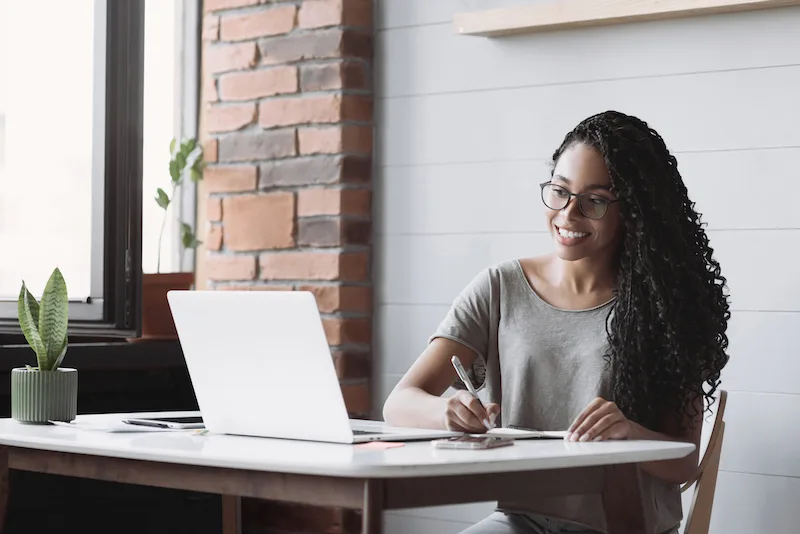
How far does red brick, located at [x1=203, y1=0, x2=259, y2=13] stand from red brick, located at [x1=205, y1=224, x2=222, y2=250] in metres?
0.57

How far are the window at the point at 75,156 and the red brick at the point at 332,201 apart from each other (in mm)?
434

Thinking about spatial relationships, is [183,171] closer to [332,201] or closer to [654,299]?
[332,201]

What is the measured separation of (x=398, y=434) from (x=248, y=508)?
4.64ft

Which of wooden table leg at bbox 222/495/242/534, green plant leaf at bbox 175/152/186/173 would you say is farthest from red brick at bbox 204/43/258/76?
wooden table leg at bbox 222/495/242/534

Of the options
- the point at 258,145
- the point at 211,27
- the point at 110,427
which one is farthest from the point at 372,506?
the point at 211,27

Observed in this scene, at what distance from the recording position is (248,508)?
304cm

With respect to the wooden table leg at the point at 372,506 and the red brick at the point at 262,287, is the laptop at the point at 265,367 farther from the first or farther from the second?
A: the red brick at the point at 262,287

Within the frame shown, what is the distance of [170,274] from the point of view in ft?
9.68

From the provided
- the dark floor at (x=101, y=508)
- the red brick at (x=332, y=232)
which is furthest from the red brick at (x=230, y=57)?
the dark floor at (x=101, y=508)

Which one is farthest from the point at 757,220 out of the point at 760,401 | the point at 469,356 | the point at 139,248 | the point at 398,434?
the point at 139,248

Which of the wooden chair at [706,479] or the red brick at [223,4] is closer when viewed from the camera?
the wooden chair at [706,479]

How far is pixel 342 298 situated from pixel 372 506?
1.52 metres

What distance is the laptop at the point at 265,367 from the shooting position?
158 centimetres

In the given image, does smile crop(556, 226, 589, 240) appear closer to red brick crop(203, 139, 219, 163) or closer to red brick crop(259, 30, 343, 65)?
red brick crop(259, 30, 343, 65)
